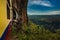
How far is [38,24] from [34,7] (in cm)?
21

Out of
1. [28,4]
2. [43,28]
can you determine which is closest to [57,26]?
[43,28]

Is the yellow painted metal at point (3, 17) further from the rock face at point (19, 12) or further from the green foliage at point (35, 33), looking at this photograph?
the green foliage at point (35, 33)

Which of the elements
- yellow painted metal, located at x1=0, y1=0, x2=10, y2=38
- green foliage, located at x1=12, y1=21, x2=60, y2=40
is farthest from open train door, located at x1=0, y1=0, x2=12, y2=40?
green foliage, located at x1=12, y1=21, x2=60, y2=40

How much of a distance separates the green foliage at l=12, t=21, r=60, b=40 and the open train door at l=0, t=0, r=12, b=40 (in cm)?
14

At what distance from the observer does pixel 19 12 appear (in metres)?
1.70

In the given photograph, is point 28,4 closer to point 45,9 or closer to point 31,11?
point 31,11

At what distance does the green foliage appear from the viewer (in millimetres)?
1646

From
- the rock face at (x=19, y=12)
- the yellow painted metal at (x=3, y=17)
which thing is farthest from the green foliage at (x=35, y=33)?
the yellow painted metal at (x=3, y=17)

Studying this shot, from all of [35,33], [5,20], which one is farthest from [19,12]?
[35,33]

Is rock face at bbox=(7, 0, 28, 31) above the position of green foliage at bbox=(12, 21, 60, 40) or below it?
above

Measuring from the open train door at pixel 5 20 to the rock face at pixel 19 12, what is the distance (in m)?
0.05

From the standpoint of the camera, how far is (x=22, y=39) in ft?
5.46

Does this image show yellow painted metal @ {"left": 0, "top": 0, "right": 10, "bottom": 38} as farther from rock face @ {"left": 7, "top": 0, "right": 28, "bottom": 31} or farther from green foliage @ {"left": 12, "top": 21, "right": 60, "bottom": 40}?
green foliage @ {"left": 12, "top": 21, "right": 60, "bottom": 40}

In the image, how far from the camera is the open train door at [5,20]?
1711 mm
